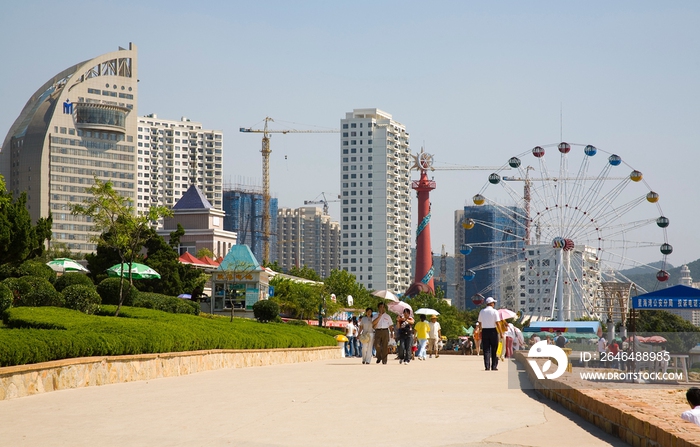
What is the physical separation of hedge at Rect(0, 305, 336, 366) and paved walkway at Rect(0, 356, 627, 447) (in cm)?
71

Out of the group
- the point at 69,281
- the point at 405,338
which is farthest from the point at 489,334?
the point at 69,281

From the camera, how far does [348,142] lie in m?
200

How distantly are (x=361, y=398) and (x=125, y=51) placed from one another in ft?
546

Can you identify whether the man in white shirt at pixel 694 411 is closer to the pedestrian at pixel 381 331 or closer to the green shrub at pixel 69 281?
the pedestrian at pixel 381 331

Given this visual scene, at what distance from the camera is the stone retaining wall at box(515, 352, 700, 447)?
20.8 ft

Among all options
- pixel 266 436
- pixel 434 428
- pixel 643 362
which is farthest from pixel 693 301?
pixel 266 436

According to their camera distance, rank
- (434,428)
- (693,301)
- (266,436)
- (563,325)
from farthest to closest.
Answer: (563,325) < (693,301) < (434,428) < (266,436)

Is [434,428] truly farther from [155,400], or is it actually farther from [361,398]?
[155,400]

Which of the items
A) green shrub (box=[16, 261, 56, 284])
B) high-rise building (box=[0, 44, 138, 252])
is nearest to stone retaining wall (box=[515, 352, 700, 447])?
green shrub (box=[16, 261, 56, 284])

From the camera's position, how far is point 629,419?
24.9 feet

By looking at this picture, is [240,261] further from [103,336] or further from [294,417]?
[294,417]

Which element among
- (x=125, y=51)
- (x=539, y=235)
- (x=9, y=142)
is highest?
(x=125, y=51)

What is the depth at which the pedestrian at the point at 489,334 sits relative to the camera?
19219mm

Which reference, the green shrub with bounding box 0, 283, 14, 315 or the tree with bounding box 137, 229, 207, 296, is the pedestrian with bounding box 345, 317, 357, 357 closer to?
the green shrub with bounding box 0, 283, 14, 315
